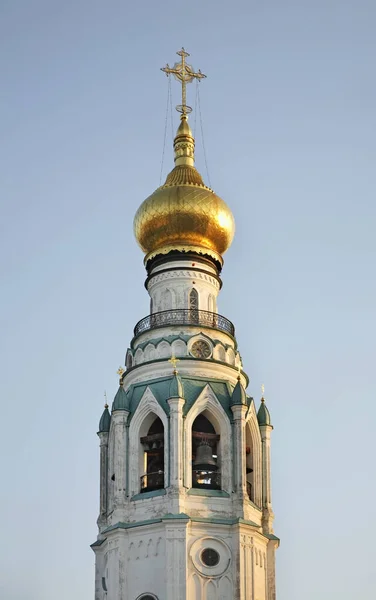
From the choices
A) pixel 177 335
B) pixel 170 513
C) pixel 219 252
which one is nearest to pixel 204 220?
pixel 219 252

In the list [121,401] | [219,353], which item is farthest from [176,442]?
[219,353]

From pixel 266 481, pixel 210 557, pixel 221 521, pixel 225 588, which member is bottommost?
pixel 225 588

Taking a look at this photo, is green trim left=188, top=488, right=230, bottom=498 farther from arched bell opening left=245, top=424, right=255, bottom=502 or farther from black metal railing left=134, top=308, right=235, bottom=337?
black metal railing left=134, top=308, right=235, bottom=337

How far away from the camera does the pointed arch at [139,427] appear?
36500 millimetres

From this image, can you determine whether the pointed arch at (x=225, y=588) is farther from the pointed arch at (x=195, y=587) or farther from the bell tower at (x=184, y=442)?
the pointed arch at (x=195, y=587)

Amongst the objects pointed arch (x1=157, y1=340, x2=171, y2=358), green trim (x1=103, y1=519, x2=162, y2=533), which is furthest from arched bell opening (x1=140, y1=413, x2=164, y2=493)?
pointed arch (x1=157, y1=340, x2=171, y2=358)

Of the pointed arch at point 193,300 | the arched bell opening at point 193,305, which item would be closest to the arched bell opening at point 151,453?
the arched bell opening at point 193,305

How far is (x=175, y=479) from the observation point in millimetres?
35438

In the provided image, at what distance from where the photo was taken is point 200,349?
38.2m

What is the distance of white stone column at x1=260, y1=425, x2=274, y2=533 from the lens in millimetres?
37094

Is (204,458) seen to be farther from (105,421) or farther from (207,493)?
(105,421)

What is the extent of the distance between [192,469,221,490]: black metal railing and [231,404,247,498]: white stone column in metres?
0.55

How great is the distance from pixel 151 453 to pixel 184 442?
1.52m

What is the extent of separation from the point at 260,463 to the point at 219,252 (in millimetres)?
6752
